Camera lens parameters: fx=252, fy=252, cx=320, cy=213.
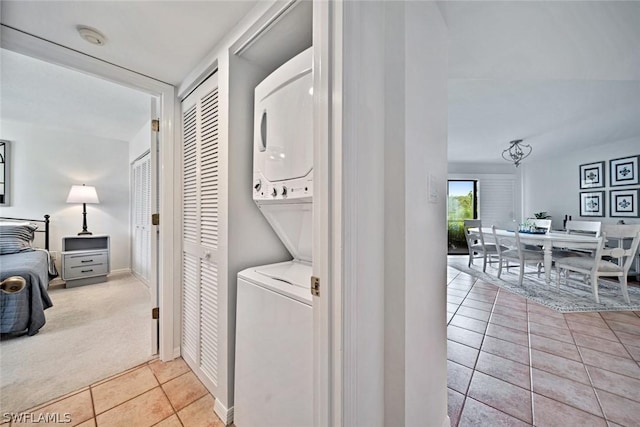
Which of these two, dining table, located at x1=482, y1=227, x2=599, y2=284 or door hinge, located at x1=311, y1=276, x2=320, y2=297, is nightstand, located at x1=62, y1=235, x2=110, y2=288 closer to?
door hinge, located at x1=311, y1=276, x2=320, y2=297

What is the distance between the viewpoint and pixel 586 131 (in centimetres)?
382

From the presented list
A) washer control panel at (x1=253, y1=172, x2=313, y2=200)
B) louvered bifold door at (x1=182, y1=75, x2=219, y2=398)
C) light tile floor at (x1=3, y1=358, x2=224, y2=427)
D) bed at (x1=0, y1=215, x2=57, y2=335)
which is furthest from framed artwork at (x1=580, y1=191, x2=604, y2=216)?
bed at (x1=0, y1=215, x2=57, y2=335)

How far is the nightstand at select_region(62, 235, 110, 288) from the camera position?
3580mm

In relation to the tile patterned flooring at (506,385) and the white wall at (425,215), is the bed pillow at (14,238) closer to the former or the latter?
the tile patterned flooring at (506,385)

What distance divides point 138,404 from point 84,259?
3.28 metres

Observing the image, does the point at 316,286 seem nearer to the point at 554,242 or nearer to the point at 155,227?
the point at 155,227

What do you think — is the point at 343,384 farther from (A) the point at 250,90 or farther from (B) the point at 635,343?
(B) the point at 635,343

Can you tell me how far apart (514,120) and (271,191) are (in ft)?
12.5

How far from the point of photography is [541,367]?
5.95 feet

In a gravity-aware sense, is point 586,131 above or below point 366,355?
above

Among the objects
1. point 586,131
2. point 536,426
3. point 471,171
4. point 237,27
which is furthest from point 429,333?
point 471,171

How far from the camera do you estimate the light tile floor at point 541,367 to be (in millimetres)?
1420

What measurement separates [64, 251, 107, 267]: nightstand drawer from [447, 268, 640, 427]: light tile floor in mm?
4740

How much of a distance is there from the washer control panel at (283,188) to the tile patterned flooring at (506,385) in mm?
1263
